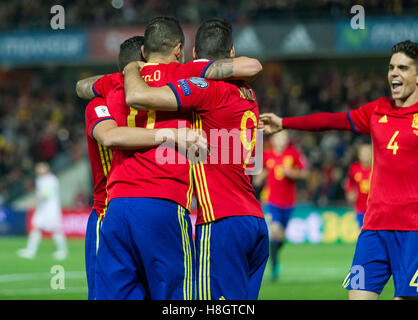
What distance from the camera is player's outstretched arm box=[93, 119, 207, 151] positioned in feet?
16.4

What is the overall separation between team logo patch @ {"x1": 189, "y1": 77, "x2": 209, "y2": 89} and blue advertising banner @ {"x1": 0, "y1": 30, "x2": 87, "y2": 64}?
2641 centimetres

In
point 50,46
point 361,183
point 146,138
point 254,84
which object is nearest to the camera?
point 146,138

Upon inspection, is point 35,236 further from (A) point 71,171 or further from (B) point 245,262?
(B) point 245,262

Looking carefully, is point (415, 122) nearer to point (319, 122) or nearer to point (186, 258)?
point (319, 122)

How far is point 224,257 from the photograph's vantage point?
17.3 feet

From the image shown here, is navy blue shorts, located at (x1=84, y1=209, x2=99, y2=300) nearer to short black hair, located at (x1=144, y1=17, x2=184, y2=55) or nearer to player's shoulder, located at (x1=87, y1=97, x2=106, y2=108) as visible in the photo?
player's shoulder, located at (x1=87, y1=97, x2=106, y2=108)

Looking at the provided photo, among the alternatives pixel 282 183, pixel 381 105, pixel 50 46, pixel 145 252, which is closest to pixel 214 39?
pixel 145 252

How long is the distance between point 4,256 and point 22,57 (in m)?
13.6

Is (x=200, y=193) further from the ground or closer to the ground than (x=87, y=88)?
closer to the ground

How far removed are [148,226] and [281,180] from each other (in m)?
10.2

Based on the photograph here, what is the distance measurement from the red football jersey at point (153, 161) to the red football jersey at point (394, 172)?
1858mm

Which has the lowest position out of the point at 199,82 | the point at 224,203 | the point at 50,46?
the point at 224,203

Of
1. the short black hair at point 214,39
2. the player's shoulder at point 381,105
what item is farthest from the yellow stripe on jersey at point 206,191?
the player's shoulder at point 381,105

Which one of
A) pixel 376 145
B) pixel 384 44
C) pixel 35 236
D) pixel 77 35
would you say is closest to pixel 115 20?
pixel 77 35
